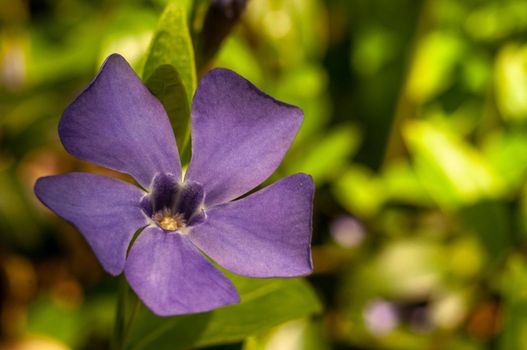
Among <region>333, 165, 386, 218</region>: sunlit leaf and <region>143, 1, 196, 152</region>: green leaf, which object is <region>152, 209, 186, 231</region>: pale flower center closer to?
<region>143, 1, 196, 152</region>: green leaf

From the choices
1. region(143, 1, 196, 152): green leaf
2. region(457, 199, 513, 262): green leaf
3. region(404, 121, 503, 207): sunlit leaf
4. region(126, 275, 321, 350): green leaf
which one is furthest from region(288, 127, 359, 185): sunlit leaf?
region(143, 1, 196, 152): green leaf

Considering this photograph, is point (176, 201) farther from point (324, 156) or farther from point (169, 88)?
point (324, 156)

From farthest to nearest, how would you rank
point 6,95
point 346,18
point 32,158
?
point 346,18
point 32,158
point 6,95

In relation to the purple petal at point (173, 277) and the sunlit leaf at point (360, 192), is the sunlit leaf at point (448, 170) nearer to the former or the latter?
the sunlit leaf at point (360, 192)

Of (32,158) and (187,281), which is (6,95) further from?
(187,281)

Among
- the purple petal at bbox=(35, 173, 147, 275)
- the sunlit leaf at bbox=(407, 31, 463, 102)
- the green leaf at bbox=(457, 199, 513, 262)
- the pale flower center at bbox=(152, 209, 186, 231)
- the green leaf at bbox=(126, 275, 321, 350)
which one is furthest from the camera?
the sunlit leaf at bbox=(407, 31, 463, 102)

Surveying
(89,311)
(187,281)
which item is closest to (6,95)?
(89,311)
